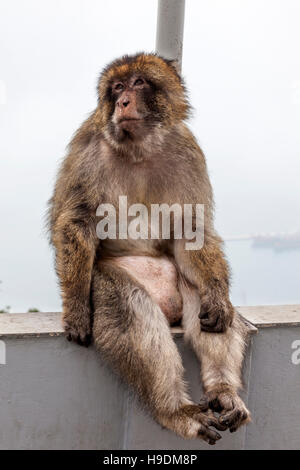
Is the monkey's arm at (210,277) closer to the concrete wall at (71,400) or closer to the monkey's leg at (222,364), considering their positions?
the monkey's leg at (222,364)

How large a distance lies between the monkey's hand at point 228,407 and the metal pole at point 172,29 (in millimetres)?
2051

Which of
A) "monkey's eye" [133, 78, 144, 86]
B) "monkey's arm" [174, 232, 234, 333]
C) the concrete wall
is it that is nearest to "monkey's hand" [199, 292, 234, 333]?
"monkey's arm" [174, 232, 234, 333]

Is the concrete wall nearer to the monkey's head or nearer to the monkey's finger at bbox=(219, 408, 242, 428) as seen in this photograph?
the monkey's finger at bbox=(219, 408, 242, 428)

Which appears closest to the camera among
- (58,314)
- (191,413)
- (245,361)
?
(191,413)

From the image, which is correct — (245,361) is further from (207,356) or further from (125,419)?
(125,419)

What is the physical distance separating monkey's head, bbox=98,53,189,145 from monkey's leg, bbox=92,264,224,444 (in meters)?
0.76

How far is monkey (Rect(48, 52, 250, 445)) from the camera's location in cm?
234

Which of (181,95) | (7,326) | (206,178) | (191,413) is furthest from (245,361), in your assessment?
(181,95)

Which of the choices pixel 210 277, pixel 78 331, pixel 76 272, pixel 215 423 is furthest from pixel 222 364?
pixel 76 272

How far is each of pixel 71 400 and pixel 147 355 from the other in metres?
0.49

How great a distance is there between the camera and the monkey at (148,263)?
2.34 m

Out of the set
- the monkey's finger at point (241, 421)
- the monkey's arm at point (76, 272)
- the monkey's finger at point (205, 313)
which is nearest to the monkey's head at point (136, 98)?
the monkey's arm at point (76, 272)

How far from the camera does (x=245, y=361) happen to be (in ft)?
8.80
